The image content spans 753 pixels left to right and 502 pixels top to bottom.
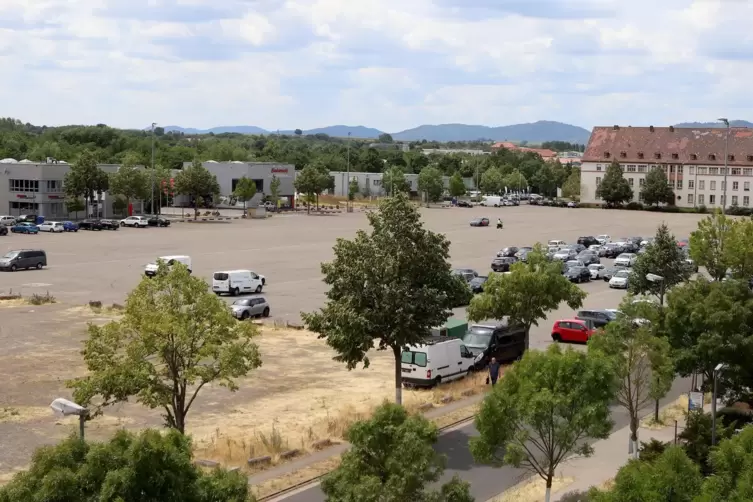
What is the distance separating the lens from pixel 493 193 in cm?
16512

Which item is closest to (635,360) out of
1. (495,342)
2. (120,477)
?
(495,342)

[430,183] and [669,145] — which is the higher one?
[669,145]

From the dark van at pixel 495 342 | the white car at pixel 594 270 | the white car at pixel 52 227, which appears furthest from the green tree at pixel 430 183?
the dark van at pixel 495 342

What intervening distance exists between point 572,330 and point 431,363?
9.82 m

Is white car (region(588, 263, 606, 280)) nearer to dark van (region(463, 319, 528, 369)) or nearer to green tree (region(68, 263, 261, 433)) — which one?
dark van (region(463, 319, 528, 369))

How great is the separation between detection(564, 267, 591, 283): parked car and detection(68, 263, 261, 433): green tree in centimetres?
3885

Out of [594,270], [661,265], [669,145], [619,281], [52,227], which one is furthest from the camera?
[669,145]

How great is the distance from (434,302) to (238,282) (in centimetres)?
2597

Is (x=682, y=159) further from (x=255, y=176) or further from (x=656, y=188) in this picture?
(x=255, y=176)

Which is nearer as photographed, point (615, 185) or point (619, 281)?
point (619, 281)

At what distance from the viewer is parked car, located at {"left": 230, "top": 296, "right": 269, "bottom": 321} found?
43031 mm

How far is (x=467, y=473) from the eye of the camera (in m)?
22.3

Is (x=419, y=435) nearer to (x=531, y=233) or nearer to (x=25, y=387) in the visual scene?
(x=25, y=387)

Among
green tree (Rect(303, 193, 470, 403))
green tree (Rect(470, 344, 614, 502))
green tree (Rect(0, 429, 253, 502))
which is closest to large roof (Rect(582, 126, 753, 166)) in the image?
green tree (Rect(303, 193, 470, 403))
